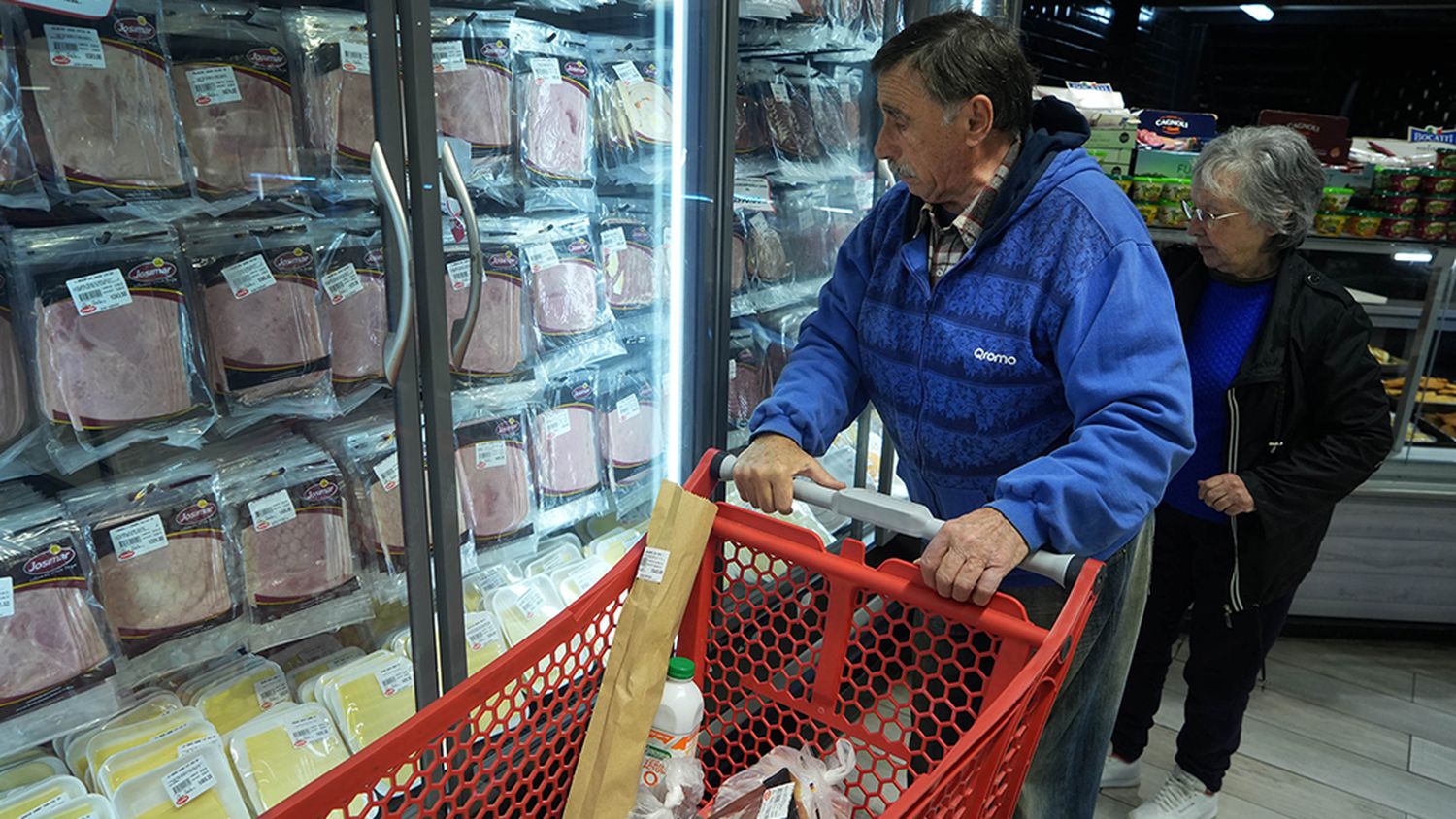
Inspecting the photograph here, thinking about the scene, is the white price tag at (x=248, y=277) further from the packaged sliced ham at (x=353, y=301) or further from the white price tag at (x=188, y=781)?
the white price tag at (x=188, y=781)

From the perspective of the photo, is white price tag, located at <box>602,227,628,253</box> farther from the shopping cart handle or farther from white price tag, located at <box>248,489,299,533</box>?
the shopping cart handle

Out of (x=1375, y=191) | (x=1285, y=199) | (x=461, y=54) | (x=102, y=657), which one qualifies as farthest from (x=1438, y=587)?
(x=102, y=657)

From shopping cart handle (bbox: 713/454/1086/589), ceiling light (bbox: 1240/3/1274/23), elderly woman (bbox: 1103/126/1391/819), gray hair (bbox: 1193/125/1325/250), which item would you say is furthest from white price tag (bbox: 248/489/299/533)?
ceiling light (bbox: 1240/3/1274/23)

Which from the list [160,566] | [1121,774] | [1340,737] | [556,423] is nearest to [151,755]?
[160,566]

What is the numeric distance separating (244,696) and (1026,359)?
1535 mm

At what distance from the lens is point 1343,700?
9.86ft

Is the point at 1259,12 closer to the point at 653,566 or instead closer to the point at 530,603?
the point at 530,603

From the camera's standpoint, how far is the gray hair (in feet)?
6.92

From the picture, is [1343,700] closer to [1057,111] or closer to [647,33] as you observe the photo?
[1057,111]

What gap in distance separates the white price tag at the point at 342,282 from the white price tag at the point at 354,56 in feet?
1.15

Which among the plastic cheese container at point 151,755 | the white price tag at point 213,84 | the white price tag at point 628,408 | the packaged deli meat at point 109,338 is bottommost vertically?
the plastic cheese container at point 151,755

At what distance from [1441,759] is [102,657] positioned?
3.29 metres

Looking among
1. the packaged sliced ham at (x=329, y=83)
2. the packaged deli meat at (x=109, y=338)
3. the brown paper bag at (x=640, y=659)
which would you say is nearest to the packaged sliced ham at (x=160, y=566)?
the packaged deli meat at (x=109, y=338)

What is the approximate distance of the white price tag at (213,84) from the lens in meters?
1.58
